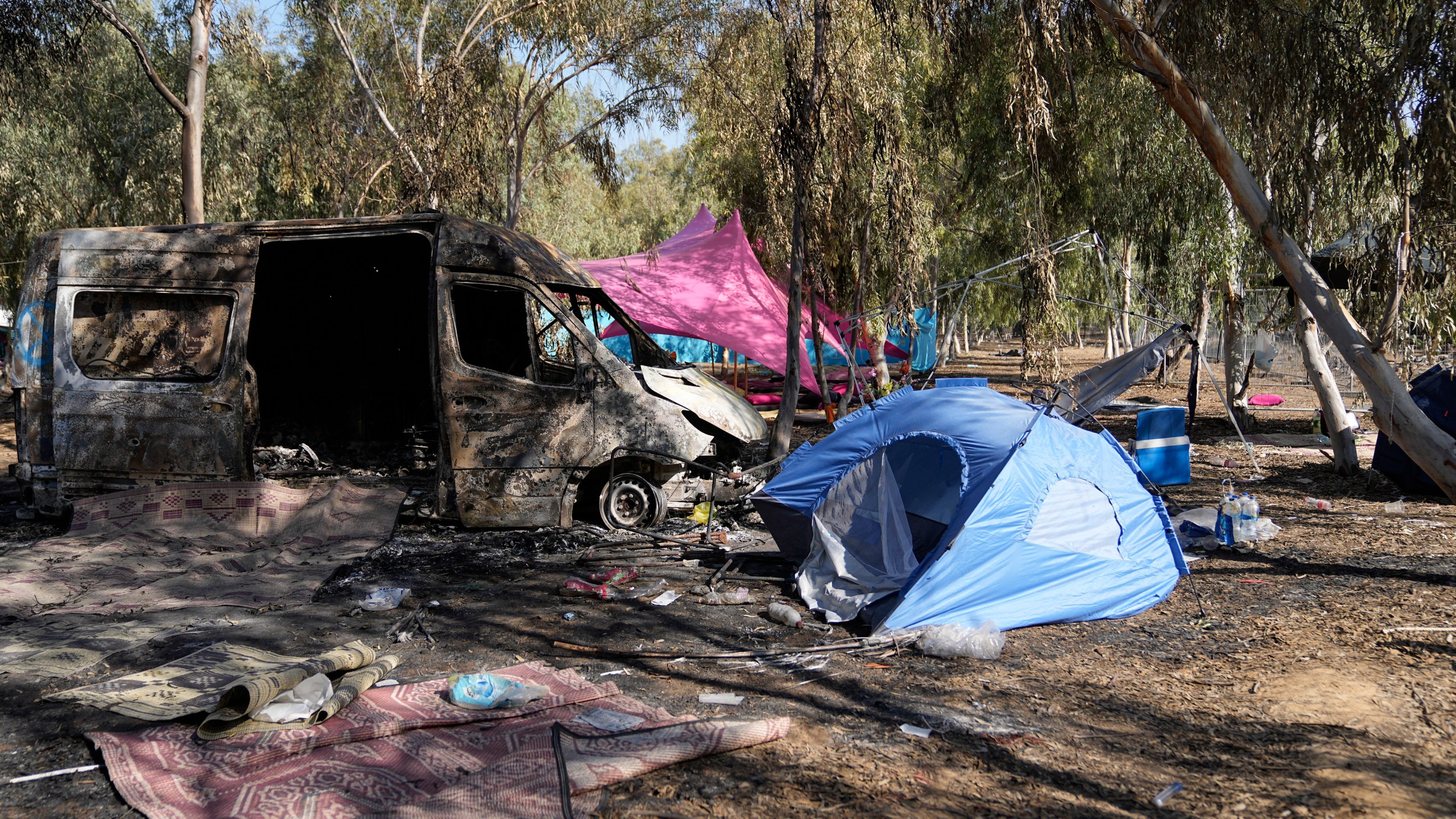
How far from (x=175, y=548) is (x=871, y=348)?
45.5 ft

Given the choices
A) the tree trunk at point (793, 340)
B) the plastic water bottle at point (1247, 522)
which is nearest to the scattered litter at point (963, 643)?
the plastic water bottle at point (1247, 522)

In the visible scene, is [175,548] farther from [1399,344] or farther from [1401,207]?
[1399,344]

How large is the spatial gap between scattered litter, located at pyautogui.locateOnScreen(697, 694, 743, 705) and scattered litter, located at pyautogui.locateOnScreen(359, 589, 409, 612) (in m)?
2.40

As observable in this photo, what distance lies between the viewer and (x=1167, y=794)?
3639mm

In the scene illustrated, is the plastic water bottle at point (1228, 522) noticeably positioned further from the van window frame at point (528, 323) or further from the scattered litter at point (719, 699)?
the van window frame at point (528, 323)

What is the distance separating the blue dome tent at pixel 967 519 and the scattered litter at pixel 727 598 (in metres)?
0.37

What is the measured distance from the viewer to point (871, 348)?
18750 millimetres

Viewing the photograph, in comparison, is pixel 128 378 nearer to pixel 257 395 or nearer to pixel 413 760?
pixel 257 395

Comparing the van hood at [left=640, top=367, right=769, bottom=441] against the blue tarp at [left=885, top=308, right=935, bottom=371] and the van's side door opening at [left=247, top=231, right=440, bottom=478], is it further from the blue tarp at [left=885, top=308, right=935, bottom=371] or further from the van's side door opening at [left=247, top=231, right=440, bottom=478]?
the blue tarp at [left=885, top=308, right=935, bottom=371]

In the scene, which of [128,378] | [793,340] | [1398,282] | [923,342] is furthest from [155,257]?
[923,342]

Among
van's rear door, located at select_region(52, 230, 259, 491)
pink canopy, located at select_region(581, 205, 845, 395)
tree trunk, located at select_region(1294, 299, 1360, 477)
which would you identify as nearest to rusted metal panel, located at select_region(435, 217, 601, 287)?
van's rear door, located at select_region(52, 230, 259, 491)

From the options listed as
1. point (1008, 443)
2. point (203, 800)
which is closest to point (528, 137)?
point (1008, 443)

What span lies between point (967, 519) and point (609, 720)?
263 centimetres

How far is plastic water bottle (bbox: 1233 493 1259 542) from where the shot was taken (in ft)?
24.6
